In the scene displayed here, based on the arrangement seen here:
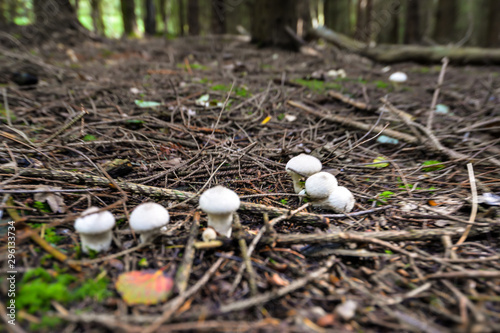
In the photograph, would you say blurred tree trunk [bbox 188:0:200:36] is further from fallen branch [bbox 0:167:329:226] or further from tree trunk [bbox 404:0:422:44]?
fallen branch [bbox 0:167:329:226]

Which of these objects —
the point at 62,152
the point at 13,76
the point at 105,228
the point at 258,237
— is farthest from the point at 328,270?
the point at 13,76

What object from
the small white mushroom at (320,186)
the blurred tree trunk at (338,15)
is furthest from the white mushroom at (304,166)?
the blurred tree trunk at (338,15)

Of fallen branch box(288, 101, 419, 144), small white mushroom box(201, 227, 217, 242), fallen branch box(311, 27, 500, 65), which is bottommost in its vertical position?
small white mushroom box(201, 227, 217, 242)

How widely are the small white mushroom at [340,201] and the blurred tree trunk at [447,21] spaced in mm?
12182

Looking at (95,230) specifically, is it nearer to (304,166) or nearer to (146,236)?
(146,236)

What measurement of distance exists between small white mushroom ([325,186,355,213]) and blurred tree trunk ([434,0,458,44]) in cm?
1218

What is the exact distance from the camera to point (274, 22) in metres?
7.01

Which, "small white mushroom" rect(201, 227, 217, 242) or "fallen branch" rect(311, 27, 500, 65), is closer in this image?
"small white mushroom" rect(201, 227, 217, 242)

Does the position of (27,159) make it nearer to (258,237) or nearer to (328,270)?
(258,237)

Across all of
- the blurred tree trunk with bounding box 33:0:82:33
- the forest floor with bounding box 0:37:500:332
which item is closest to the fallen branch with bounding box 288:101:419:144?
the forest floor with bounding box 0:37:500:332

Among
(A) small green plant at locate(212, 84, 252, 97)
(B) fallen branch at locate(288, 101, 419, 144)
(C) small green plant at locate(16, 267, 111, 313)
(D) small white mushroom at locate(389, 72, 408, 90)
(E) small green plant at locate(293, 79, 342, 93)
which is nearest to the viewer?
(C) small green plant at locate(16, 267, 111, 313)

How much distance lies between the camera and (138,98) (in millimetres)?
3662

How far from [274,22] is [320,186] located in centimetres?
618

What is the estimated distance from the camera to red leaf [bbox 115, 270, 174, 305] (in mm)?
1284
